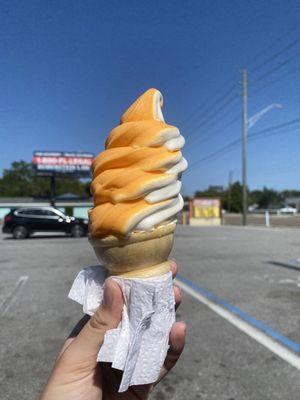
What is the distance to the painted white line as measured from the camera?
573cm

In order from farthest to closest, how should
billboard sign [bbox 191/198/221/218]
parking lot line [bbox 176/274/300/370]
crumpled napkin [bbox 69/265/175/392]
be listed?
billboard sign [bbox 191/198/221/218]
parking lot line [bbox 176/274/300/370]
crumpled napkin [bbox 69/265/175/392]

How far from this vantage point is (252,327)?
15.7ft

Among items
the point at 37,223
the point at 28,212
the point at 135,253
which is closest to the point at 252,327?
the point at 135,253

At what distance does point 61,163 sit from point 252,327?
4171cm

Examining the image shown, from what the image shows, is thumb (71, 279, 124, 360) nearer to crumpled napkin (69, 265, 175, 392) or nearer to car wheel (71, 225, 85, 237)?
crumpled napkin (69, 265, 175, 392)

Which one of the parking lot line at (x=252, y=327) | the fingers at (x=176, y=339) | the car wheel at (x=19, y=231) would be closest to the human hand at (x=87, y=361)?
the fingers at (x=176, y=339)

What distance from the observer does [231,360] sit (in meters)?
3.86

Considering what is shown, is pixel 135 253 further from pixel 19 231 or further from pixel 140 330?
pixel 19 231

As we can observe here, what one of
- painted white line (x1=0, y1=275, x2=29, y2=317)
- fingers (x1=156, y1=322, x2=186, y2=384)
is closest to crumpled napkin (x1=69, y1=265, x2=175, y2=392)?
fingers (x1=156, y1=322, x2=186, y2=384)

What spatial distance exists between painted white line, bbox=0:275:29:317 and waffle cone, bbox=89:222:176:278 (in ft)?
13.7

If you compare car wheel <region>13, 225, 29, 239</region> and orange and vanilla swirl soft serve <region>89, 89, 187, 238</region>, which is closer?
orange and vanilla swirl soft serve <region>89, 89, 187, 238</region>

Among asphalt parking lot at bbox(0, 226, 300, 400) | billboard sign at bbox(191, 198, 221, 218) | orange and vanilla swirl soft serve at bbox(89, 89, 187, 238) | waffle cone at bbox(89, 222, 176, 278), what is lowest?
asphalt parking lot at bbox(0, 226, 300, 400)

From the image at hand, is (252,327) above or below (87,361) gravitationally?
below

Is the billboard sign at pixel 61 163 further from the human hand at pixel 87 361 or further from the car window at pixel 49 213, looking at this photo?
the human hand at pixel 87 361
